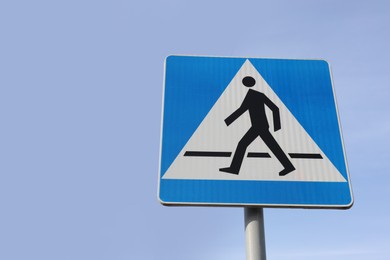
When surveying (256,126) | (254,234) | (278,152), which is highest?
(256,126)

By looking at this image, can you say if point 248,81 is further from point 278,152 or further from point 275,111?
point 278,152

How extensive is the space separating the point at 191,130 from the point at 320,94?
0.76m

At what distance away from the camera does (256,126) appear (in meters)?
1.63

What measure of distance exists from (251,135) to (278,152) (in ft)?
0.51

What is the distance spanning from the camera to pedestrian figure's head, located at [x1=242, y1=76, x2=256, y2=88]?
5.82 ft

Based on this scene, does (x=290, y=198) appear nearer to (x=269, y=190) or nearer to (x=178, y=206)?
(x=269, y=190)

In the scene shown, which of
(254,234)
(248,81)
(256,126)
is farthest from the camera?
(248,81)

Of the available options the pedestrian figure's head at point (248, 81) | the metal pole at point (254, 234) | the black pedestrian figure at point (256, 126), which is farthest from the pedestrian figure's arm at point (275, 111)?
the metal pole at point (254, 234)

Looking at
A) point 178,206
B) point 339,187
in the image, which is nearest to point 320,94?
point 339,187

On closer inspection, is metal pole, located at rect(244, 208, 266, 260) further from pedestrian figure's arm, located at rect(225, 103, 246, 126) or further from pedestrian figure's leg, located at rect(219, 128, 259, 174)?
pedestrian figure's arm, located at rect(225, 103, 246, 126)

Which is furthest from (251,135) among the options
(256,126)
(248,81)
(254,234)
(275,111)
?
(254,234)

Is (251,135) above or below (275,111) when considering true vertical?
below

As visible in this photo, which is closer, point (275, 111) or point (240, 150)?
point (240, 150)

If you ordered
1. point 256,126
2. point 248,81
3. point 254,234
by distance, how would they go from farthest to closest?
point 248,81
point 256,126
point 254,234
